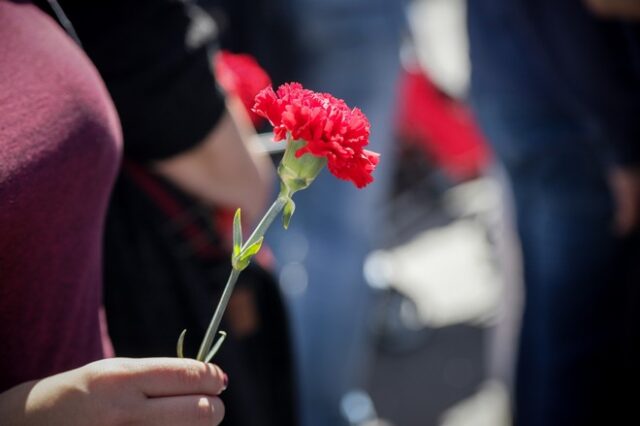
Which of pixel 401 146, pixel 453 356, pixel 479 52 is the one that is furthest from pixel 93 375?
pixel 401 146

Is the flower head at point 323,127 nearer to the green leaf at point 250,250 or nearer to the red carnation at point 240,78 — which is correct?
the green leaf at point 250,250

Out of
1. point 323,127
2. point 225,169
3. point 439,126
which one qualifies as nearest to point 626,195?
point 225,169

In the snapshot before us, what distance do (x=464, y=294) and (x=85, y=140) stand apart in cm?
224

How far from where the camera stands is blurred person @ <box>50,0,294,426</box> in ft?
3.24

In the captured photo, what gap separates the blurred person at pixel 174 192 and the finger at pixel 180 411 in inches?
17.0

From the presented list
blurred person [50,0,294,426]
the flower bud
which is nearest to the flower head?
the flower bud

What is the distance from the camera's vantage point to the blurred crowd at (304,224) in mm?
729

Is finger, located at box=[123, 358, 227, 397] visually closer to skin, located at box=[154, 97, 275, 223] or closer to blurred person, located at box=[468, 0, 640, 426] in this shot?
skin, located at box=[154, 97, 275, 223]

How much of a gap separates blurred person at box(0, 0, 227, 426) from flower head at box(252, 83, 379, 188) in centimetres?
21

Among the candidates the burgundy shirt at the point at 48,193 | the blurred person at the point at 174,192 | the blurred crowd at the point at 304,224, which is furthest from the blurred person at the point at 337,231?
the burgundy shirt at the point at 48,193

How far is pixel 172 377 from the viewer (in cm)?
63

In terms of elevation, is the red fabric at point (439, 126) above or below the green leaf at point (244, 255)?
below

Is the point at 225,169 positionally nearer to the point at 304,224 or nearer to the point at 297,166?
the point at 297,166

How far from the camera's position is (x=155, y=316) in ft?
3.49
